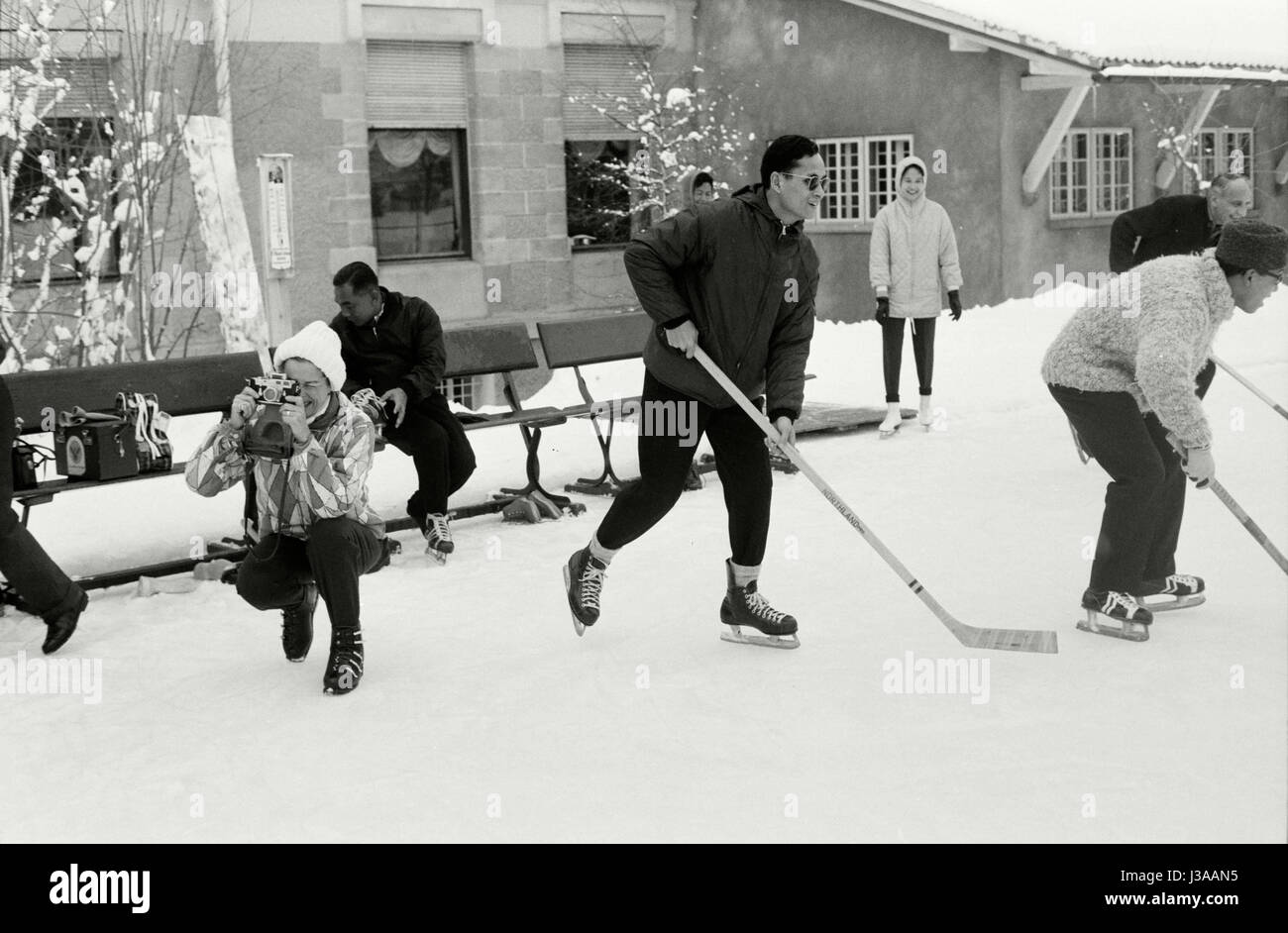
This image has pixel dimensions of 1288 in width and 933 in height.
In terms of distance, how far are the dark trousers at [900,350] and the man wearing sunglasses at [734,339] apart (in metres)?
4.56

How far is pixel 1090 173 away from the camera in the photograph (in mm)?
17188

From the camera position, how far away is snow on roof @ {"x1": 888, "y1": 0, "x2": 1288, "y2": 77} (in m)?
15.1

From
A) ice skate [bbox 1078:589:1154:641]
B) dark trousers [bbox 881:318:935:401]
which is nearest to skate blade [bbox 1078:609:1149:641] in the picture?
ice skate [bbox 1078:589:1154:641]

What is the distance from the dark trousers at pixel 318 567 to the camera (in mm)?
5145

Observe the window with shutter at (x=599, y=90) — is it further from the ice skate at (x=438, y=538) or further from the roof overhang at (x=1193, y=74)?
the ice skate at (x=438, y=538)

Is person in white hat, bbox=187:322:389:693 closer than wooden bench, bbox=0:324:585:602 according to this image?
Yes

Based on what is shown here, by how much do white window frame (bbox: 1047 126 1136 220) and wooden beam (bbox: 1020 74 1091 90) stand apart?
41.1 inches

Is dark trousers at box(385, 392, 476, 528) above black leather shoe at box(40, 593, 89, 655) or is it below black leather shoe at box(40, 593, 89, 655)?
above

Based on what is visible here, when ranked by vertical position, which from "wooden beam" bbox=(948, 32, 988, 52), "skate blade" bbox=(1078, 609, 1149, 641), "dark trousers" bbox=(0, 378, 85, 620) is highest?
"wooden beam" bbox=(948, 32, 988, 52)

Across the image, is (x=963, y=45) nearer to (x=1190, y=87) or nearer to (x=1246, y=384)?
(x=1190, y=87)

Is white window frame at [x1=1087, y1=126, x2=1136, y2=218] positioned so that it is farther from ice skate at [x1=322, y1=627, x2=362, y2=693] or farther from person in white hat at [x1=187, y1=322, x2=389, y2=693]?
ice skate at [x1=322, y1=627, x2=362, y2=693]

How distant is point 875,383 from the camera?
1214cm

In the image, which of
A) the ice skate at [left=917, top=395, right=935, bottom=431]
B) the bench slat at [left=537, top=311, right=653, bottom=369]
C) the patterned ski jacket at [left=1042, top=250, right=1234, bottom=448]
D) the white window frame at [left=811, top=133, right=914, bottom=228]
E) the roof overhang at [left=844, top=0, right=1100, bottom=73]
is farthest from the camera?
the white window frame at [left=811, top=133, right=914, bottom=228]
